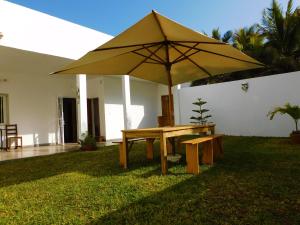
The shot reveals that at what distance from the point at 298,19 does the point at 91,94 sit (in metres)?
11.3

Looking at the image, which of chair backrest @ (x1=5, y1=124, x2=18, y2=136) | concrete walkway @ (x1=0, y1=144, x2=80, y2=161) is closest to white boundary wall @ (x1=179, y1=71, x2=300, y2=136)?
concrete walkway @ (x1=0, y1=144, x2=80, y2=161)

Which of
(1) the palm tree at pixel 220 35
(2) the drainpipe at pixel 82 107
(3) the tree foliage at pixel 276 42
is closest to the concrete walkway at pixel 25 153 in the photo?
(2) the drainpipe at pixel 82 107

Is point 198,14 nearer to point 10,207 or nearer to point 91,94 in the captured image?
point 91,94

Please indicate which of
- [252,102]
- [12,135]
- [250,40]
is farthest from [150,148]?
[250,40]

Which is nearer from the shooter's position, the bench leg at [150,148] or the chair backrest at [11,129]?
the bench leg at [150,148]

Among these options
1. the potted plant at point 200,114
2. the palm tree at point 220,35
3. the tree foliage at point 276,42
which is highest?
the palm tree at point 220,35

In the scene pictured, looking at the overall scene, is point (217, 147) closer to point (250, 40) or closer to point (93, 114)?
point (93, 114)

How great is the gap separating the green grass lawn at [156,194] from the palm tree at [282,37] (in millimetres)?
10412

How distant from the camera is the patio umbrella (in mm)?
4223

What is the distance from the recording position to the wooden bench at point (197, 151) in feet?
14.2

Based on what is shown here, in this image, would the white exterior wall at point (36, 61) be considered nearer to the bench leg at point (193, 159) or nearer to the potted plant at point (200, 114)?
the potted plant at point (200, 114)

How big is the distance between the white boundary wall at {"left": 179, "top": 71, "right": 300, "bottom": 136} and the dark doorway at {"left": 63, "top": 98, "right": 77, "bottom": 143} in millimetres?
5482

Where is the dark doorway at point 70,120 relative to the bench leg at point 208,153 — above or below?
above

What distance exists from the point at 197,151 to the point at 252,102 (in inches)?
256
